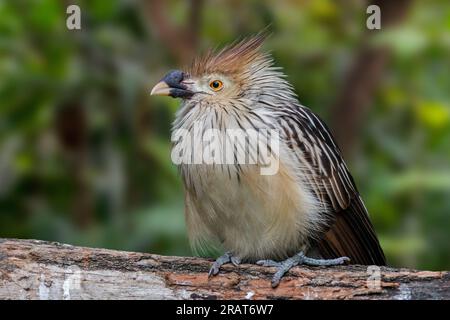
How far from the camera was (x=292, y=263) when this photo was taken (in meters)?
4.14

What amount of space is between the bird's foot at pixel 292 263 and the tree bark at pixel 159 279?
1.3 inches

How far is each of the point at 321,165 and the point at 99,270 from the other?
4.15ft

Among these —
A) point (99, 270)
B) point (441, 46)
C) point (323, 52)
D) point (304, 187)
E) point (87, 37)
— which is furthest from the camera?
point (323, 52)

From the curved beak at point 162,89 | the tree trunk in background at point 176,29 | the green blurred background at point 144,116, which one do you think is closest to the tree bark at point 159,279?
the curved beak at point 162,89

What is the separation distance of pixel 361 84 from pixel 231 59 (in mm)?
2564

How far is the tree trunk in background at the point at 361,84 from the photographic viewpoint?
677cm

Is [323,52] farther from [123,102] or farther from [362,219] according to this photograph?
[362,219]

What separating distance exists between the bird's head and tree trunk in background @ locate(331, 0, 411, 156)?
7.35ft

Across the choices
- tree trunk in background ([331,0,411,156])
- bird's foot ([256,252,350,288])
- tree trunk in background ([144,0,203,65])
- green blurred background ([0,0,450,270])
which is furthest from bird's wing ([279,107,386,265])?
tree trunk in background ([331,0,411,156])

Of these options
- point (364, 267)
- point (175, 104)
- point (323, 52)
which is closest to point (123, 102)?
point (175, 104)

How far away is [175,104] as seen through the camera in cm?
614

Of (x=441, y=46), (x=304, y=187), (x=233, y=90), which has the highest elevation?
(x=441, y=46)

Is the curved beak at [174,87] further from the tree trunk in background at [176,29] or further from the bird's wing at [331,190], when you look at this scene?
the tree trunk in background at [176,29]

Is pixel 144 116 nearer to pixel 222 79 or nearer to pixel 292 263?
pixel 222 79
